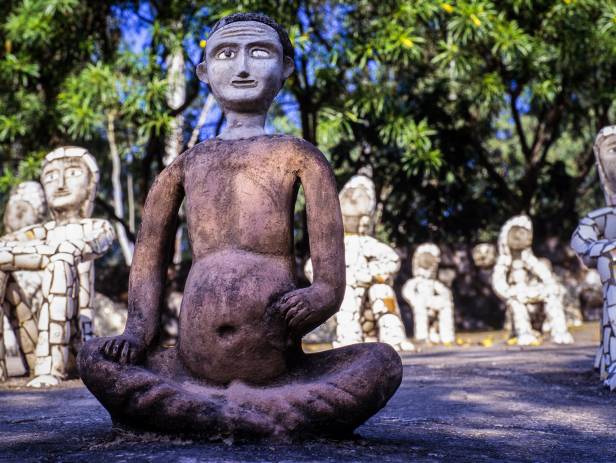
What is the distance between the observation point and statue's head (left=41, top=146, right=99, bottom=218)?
302 inches

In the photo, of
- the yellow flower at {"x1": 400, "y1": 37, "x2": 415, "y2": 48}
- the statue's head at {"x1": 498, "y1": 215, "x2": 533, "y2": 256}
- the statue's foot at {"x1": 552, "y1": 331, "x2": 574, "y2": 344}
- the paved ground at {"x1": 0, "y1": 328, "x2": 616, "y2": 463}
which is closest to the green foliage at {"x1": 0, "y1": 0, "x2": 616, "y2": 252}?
the yellow flower at {"x1": 400, "y1": 37, "x2": 415, "y2": 48}

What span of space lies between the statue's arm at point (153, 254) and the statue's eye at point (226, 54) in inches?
21.4

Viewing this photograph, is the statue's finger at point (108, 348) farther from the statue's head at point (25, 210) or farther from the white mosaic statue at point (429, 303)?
the white mosaic statue at point (429, 303)

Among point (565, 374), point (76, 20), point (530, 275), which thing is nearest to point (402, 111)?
point (530, 275)

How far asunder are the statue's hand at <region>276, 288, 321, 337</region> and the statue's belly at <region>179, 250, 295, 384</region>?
7cm

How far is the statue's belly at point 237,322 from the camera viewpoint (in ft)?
12.1

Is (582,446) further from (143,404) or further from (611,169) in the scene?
(611,169)

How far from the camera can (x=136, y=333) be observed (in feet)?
12.7

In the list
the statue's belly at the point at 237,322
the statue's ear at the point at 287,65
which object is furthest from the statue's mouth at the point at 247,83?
the statue's belly at the point at 237,322

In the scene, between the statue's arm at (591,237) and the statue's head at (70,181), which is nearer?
the statue's arm at (591,237)

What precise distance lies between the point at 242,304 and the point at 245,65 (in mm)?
1221

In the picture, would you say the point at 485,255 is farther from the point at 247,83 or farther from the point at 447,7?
the point at 247,83

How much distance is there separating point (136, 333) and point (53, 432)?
69cm

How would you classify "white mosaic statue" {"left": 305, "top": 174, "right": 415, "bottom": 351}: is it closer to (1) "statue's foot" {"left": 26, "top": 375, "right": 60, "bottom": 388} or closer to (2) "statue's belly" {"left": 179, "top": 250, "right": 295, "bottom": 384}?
(1) "statue's foot" {"left": 26, "top": 375, "right": 60, "bottom": 388}
